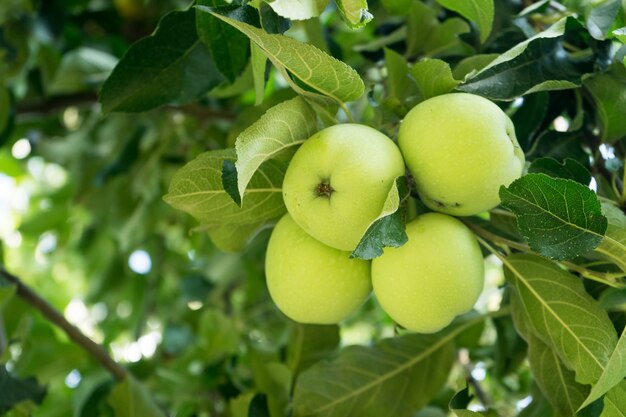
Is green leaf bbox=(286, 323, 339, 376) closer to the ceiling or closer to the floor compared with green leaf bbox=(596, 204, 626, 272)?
closer to the floor

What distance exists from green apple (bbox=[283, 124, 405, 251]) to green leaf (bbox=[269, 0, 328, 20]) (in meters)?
0.12

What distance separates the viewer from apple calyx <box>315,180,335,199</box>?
26.9 inches

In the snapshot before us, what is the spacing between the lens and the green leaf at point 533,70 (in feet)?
2.44

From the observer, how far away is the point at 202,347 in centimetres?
155

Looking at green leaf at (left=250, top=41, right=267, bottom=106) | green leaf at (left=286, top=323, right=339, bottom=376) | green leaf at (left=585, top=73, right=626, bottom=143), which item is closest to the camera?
green leaf at (left=250, top=41, right=267, bottom=106)

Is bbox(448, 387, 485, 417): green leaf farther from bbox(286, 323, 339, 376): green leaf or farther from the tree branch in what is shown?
the tree branch

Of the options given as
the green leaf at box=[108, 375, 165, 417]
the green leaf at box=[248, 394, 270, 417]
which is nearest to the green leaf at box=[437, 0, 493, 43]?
the green leaf at box=[248, 394, 270, 417]

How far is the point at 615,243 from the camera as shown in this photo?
706 mm

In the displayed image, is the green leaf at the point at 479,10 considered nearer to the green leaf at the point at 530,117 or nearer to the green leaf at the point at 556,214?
the green leaf at the point at 530,117

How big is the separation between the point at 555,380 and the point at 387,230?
1.12 ft

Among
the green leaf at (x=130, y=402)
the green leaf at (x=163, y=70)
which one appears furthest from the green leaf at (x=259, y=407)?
the green leaf at (x=163, y=70)

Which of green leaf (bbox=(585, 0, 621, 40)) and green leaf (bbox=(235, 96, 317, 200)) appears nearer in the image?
green leaf (bbox=(235, 96, 317, 200))

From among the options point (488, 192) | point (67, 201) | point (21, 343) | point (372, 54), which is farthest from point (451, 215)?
point (67, 201)

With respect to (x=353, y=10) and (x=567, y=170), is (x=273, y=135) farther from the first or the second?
(x=567, y=170)
